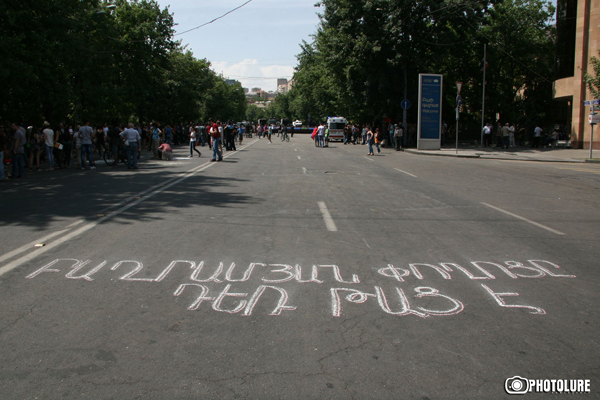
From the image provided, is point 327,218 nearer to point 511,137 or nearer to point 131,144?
point 131,144

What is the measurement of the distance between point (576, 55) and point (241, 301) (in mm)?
35359

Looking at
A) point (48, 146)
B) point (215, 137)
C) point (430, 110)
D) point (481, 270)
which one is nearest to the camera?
point (481, 270)

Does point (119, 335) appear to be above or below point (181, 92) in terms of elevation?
below

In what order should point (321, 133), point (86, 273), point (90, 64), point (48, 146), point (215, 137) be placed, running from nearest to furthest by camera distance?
point (86, 273), point (48, 146), point (215, 137), point (90, 64), point (321, 133)

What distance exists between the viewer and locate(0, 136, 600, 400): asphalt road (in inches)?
131

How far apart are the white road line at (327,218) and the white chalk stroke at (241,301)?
3.15 m

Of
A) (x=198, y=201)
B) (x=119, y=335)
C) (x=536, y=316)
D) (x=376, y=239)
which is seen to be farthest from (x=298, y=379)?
(x=198, y=201)

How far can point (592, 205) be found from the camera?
36.6 ft

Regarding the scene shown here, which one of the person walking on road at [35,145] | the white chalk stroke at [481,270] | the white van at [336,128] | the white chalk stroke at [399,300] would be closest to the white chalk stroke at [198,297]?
the white chalk stroke at [399,300]

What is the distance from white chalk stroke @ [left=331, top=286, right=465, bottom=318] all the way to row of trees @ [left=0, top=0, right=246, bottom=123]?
717 inches

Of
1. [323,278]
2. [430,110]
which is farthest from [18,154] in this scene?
[430,110]

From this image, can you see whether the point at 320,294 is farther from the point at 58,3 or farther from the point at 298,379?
the point at 58,3

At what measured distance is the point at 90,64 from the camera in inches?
1065

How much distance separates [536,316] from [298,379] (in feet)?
7.75
